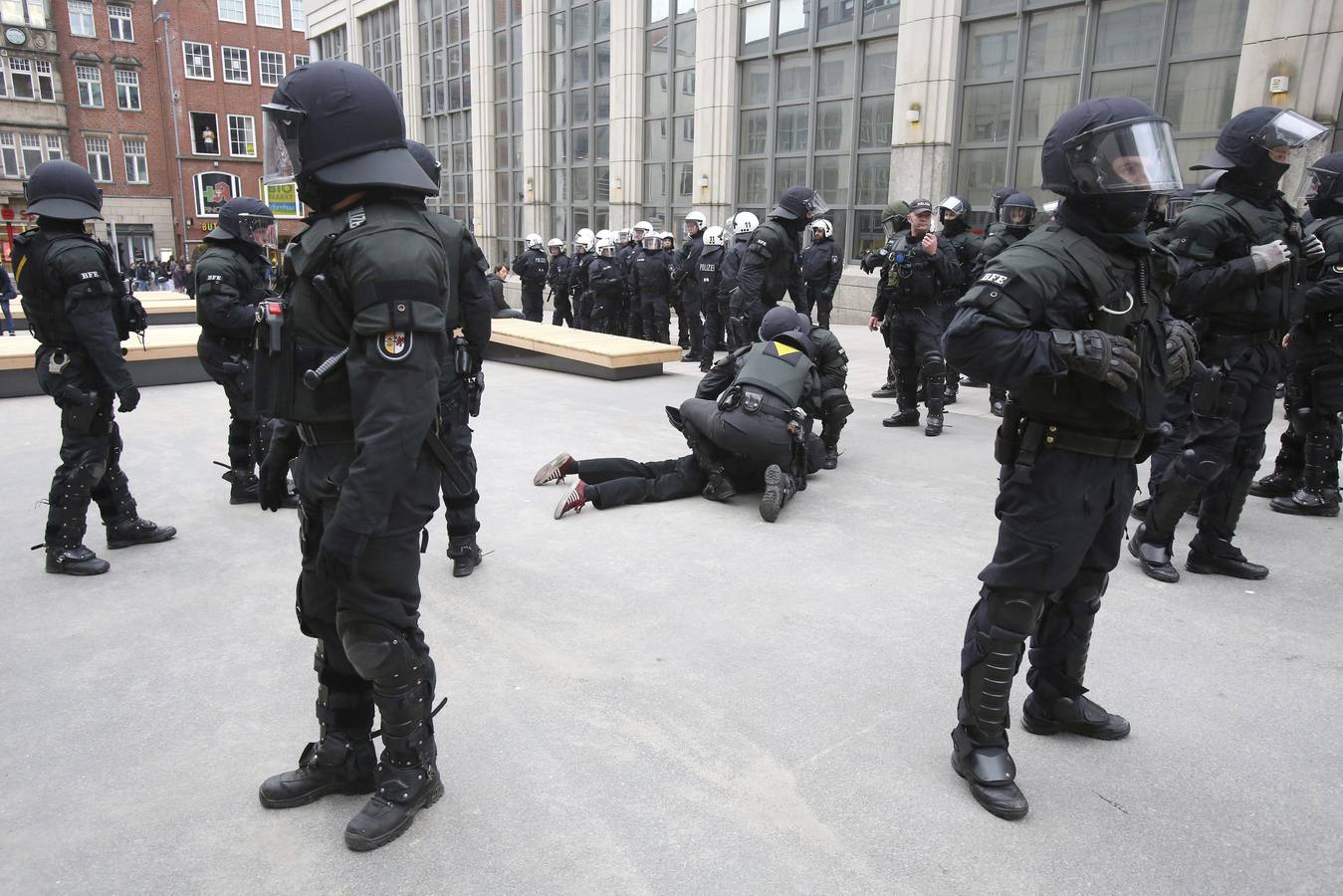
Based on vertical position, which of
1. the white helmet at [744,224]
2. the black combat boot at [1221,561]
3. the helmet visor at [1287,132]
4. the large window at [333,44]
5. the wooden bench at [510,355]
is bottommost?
the black combat boot at [1221,561]

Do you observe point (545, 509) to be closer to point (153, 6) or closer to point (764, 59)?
point (764, 59)

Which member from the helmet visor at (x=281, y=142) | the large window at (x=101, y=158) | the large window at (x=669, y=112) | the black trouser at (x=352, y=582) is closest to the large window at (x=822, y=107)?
the large window at (x=669, y=112)

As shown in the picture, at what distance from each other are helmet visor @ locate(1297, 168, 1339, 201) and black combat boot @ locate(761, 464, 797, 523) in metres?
3.43

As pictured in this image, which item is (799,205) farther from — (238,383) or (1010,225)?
(238,383)

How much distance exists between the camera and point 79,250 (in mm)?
4398

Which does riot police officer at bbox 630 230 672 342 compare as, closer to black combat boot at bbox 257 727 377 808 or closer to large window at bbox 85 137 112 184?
black combat boot at bbox 257 727 377 808

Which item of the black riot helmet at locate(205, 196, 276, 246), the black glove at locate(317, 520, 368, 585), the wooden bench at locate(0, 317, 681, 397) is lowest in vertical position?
the wooden bench at locate(0, 317, 681, 397)

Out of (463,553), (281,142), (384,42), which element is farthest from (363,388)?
(384,42)

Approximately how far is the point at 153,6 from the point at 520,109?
86.3ft

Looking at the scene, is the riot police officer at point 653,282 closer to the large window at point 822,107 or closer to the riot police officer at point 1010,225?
the large window at point 822,107

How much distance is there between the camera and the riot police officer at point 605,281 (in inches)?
548

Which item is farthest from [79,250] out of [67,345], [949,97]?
[949,97]

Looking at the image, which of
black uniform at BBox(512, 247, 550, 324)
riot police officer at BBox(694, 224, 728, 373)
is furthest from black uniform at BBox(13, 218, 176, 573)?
black uniform at BBox(512, 247, 550, 324)

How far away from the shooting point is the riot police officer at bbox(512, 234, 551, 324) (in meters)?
16.4
